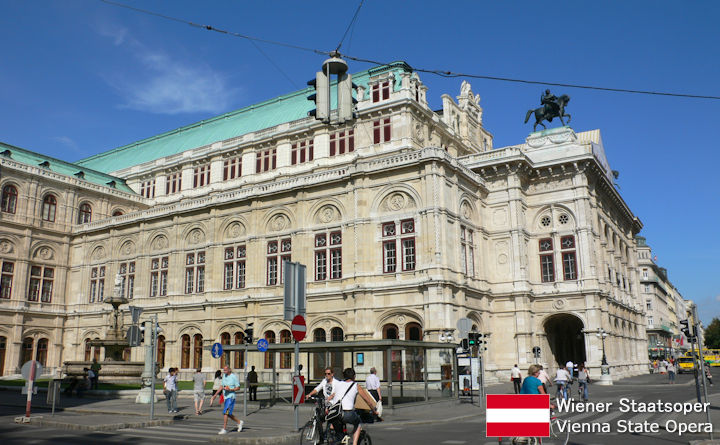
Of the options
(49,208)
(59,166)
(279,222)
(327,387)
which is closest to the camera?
(327,387)

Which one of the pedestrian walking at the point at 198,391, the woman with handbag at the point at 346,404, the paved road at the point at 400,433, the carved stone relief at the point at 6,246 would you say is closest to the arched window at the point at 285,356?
the pedestrian walking at the point at 198,391

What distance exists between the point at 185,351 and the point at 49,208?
21.5 m

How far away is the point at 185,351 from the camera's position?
156 feet

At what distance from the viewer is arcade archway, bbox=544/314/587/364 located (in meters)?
48.7

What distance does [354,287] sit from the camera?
39.1 metres

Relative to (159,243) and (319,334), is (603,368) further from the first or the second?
(159,243)

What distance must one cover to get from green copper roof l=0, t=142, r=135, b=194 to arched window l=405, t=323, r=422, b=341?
39337mm

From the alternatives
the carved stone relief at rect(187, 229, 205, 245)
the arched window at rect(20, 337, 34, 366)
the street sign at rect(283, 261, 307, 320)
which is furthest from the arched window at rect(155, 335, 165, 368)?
the street sign at rect(283, 261, 307, 320)

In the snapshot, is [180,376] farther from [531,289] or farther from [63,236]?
[531,289]

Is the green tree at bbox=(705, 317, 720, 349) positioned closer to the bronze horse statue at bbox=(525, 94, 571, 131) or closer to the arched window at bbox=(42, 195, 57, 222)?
the bronze horse statue at bbox=(525, 94, 571, 131)

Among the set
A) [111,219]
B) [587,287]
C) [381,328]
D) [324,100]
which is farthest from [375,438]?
[111,219]

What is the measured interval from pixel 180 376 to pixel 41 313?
17.6 meters

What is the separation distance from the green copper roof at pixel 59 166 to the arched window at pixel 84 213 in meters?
2.95

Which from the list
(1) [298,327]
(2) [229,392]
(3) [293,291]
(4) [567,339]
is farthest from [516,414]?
(4) [567,339]
